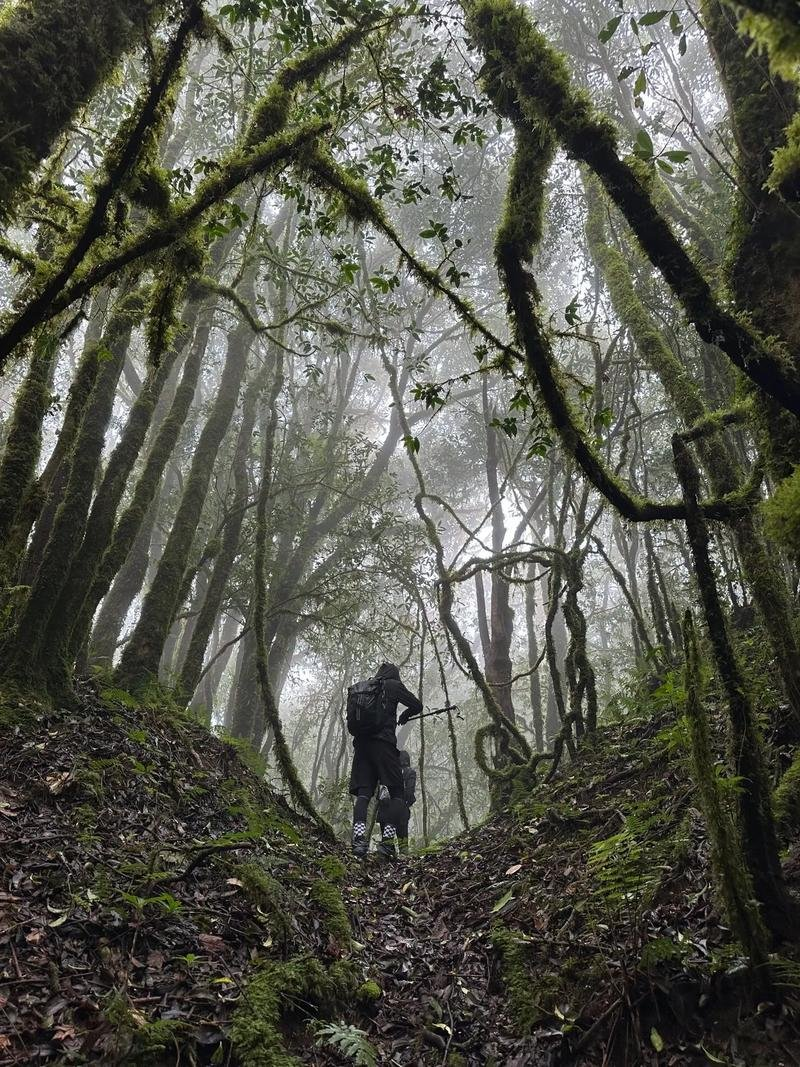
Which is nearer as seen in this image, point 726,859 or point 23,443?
point 726,859

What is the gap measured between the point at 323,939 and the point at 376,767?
4.32m

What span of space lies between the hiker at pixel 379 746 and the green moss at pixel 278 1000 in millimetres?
4573

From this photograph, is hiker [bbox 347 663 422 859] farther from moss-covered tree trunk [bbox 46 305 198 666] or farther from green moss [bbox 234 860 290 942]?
green moss [bbox 234 860 290 942]

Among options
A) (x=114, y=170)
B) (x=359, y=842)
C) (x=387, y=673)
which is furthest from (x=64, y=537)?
(x=359, y=842)

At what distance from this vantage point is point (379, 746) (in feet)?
28.2

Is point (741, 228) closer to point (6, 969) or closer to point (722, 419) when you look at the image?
point (722, 419)

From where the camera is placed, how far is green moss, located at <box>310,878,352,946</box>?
4.40 m

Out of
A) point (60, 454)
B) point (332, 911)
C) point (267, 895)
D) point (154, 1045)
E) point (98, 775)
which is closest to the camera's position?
point (154, 1045)

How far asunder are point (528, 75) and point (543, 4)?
17.9 meters

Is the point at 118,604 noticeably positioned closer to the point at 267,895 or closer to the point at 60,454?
the point at 60,454

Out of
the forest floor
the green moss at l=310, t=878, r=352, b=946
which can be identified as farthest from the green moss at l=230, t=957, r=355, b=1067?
the green moss at l=310, t=878, r=352, b=946

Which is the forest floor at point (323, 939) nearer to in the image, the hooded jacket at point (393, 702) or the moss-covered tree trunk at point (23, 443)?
the moss-covered tree trunk at point (23, 443)

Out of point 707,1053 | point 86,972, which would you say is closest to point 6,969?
point 86,972

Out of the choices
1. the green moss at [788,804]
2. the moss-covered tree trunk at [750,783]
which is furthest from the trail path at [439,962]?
the green moss at [788,804]
